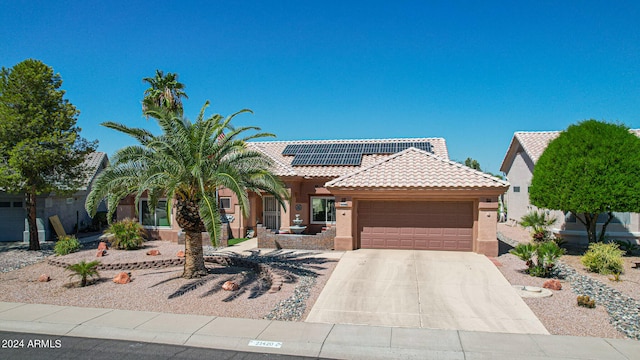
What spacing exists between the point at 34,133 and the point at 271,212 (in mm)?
11311

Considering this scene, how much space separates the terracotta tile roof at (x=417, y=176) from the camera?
17039mm

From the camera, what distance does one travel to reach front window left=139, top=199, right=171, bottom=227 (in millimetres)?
22812

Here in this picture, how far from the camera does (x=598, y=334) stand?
28.6 ft

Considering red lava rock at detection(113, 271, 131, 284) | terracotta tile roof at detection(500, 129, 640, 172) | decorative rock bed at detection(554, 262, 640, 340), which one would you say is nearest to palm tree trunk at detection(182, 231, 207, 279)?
red lava rock at detection(113, 271, 131, 284)

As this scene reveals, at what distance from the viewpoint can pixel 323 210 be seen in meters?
22.8

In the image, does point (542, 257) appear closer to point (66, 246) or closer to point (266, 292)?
point (266, 292)

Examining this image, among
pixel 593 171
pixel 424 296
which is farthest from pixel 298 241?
pixel 593 171

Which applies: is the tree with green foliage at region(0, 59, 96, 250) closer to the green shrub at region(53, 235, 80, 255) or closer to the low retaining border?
the green shrub at region(53, 235, 80, 255)

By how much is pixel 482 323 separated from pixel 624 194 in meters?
9.96

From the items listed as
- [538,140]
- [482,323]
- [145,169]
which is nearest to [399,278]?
[482,323]

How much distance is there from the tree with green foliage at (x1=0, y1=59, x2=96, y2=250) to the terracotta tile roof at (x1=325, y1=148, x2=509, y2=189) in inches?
467

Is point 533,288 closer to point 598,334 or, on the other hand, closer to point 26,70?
point 598,334

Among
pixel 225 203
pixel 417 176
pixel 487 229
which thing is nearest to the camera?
pixel 487 229

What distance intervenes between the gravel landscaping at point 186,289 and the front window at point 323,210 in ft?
18.1
